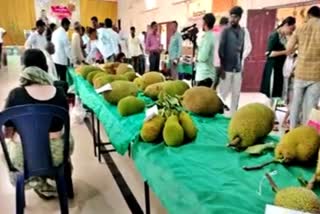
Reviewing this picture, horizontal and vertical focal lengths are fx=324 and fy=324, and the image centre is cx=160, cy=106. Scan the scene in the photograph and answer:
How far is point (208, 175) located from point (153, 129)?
0.40m

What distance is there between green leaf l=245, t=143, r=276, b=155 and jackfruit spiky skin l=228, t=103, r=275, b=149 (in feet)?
0.13

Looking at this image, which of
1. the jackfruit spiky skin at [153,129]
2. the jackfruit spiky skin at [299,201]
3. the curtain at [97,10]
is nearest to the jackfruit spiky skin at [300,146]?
the jackfruit spiky skin at [299,201]

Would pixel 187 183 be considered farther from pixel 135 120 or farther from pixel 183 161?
pixel 135 120

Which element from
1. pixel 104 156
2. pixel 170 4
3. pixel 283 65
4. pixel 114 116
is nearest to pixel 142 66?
pixel 170 4

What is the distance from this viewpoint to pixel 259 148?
121 cm

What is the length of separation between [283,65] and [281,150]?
10.3ft

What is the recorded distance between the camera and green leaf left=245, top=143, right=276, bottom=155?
1.20 meters

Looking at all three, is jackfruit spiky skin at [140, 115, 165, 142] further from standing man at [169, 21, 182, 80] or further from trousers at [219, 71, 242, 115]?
standing man at [169, 21, 182, 80]

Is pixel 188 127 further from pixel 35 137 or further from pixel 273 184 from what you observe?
pixel 35 137

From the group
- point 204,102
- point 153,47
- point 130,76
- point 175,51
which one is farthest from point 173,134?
point 153,47

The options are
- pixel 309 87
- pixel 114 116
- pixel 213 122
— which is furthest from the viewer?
pixel 309 87

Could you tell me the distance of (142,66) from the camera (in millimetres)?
9180

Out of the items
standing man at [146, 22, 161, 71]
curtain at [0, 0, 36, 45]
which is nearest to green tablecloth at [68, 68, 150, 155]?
standing man at [146, 22, 161, 71]

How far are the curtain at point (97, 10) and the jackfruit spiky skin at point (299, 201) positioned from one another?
1514 cm
